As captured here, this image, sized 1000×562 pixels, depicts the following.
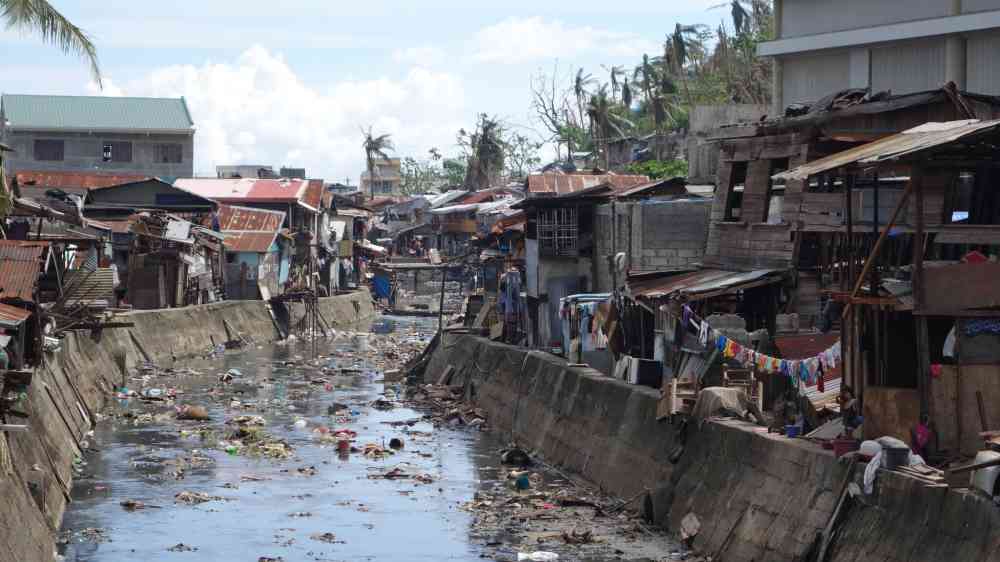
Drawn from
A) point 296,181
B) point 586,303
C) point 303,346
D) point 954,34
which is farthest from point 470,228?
point 954,34

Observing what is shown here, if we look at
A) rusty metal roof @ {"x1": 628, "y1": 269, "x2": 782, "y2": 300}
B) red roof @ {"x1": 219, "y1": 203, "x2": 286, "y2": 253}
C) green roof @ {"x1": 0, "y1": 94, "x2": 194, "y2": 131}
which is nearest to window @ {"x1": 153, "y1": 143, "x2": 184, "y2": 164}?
green roof @ {"x1": 0, "y1": 94, "x2": 194, "y2": 131}

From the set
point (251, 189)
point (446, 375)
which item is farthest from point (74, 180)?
point (446, 375)

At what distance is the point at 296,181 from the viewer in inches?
2729

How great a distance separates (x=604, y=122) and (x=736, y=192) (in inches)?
1895

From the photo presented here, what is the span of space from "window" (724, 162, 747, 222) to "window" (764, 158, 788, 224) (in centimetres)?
60

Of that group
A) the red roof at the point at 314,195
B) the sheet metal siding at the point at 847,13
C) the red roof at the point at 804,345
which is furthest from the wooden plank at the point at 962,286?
the red roof at the point at 314,195

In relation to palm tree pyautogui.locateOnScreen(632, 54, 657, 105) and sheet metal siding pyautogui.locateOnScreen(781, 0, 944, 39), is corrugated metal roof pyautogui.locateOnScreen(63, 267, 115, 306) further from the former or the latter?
palm tree pyautogui.locateOnScreen(632, 54, 657, 105)

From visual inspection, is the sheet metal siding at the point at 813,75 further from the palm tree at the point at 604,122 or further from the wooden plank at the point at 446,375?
the palm tree at the point at 604,122

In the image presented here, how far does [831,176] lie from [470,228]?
63.6 m

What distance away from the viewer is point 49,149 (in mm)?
73875

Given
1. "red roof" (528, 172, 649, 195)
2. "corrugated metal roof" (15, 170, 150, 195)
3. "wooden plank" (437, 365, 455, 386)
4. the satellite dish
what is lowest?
"wooden plank" (437, 365, 455, 386)

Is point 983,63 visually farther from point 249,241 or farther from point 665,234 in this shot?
point 249,241

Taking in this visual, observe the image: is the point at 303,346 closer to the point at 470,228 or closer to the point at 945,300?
the point at 470,228

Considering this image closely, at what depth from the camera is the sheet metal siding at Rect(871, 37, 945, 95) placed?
26.2 metres
